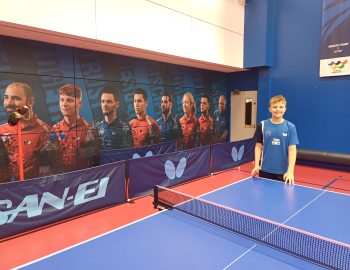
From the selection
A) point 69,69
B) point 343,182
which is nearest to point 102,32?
point 69,69

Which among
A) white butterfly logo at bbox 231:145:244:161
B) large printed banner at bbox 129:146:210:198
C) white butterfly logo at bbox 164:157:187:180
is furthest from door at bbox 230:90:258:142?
white butterfly logo at bbox 164:157:187:180

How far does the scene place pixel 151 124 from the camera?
7.31 metres

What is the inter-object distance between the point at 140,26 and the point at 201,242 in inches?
185

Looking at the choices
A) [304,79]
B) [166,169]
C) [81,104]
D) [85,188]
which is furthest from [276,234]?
[304,79]

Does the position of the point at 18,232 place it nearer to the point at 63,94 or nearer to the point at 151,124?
the point at 63,94

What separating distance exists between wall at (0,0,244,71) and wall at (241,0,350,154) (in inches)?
41.5

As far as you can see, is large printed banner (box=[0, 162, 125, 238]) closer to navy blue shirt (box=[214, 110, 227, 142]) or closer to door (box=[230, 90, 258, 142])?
navy blue shirt (box=[214, 110, 227, 142])

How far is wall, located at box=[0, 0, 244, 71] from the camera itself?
4.08m

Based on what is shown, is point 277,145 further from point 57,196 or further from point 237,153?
point 237,153

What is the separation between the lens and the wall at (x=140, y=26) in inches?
161

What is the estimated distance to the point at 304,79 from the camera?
7.70 m

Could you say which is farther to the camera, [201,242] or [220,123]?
[220,123]

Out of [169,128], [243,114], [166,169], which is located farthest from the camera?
[243,114]

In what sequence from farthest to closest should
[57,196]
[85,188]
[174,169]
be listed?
[174,169], [85,188], [57,196]
